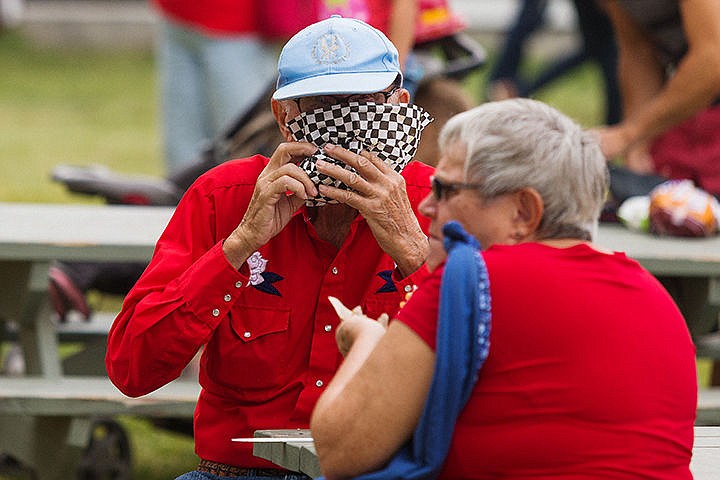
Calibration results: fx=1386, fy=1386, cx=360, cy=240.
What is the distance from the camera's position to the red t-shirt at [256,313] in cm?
269

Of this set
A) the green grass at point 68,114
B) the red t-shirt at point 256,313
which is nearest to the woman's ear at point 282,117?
the red t-shirt at point 256,313

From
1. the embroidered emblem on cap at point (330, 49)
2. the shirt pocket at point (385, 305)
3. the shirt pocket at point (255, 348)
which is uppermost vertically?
the embroidered emblem on cap at point (330, 49)

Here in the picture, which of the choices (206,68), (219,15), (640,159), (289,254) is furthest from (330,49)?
(206,68)

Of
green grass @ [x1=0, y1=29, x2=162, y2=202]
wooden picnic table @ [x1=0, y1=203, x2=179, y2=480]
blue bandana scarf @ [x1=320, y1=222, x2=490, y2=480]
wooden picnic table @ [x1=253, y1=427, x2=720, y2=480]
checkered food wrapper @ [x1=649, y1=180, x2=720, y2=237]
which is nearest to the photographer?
blue bandana scarf @ [x1=320, y1=222, x2=490, y2=480]

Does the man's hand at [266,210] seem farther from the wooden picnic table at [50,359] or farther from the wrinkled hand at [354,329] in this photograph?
the wooden picnic table at [50,359]

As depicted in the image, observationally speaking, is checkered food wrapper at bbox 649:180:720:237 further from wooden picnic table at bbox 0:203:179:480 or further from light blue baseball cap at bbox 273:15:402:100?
light blue baseball cap at bbox 273:15:402:100

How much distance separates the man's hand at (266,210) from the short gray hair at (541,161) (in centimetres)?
47

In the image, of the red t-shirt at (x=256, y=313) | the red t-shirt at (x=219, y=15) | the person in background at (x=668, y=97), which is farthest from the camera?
the red t-shirt at (x=219, y=15)

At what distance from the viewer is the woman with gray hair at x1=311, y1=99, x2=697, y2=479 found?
6.84 ft

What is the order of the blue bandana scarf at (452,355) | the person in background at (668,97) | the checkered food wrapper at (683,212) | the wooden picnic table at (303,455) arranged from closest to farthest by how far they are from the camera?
1. the blue bandana scarf at (452,355)
2. the wooden picnic table at (303,455)
3. the checkered food wrapper at (683,212)
4. the person in background at (668,97)

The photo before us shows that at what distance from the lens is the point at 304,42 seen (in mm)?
2709

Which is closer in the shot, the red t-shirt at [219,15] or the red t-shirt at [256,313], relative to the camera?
the red t-shirt at [256,313]

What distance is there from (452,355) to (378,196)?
64 cm

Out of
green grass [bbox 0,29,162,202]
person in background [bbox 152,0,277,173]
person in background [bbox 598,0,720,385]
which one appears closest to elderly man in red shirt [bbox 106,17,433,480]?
person in background [bbox 598,0,720,385]
